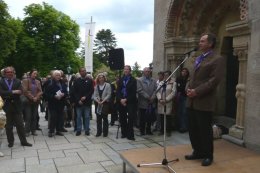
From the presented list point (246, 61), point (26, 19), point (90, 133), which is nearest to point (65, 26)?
point (26, 19)

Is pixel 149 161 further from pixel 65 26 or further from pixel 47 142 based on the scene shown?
pixel 65 26

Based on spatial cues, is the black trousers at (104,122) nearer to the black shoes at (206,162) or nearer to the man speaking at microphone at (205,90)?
the man speaking at microphone at (205,90)

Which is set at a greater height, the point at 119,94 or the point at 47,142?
the point at 119,94

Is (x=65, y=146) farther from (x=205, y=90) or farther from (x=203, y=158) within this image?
(x=205, y=90)

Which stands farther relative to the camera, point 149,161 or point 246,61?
point 246,61

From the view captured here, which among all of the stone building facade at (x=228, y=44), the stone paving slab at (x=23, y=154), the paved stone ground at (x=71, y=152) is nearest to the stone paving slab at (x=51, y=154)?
the paved stone ground at (x=71, y=152)

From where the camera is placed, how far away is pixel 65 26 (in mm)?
36688

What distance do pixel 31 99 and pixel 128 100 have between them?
8.14ft

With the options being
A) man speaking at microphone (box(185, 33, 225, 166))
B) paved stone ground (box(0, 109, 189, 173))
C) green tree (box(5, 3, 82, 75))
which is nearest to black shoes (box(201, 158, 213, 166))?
man speaking at microphone (box(185, 33, 225, 166))

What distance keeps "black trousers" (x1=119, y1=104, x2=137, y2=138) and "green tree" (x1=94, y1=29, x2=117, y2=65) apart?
61.2 m

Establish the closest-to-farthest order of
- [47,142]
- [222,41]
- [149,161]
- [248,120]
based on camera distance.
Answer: [149,161] < [248,120] < [47,142] < [222,41]

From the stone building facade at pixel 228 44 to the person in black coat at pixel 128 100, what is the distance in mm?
1791

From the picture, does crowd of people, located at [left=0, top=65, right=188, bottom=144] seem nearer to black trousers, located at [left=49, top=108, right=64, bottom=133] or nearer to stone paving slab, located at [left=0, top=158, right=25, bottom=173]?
black trousers, located at [left=49, top=108, right=64, bottom=133]

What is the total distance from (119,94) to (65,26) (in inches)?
1190
